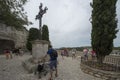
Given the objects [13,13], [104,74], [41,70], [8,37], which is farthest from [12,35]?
[104,74]

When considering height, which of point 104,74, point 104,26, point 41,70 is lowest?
point 104,74

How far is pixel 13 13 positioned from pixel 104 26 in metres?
8.38

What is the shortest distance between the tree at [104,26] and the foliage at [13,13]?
7095 mm

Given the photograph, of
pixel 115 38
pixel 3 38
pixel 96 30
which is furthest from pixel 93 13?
pixel 3 38

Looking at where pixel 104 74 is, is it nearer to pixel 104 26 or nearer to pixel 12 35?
pixel 104 26

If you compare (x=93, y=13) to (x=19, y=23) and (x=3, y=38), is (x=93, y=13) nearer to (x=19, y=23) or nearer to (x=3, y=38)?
(x=19, y=23)

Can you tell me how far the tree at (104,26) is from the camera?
39.7 feet

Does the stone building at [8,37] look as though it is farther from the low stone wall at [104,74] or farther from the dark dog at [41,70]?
the low stone wall at [104,74]

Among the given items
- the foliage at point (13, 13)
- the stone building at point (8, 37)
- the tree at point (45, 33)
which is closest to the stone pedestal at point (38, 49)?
the foliage at point (13, 13)

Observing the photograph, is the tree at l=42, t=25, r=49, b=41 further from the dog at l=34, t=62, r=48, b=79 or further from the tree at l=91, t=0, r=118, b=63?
the dog at l=34, t=62, r=48, b=79

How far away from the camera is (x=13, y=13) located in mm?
15641

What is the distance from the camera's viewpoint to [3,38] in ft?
106

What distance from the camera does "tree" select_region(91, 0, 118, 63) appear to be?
12.1 metres

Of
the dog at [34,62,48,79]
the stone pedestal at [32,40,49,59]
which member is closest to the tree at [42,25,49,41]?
the stone pedestal at [32,40,49,59]
